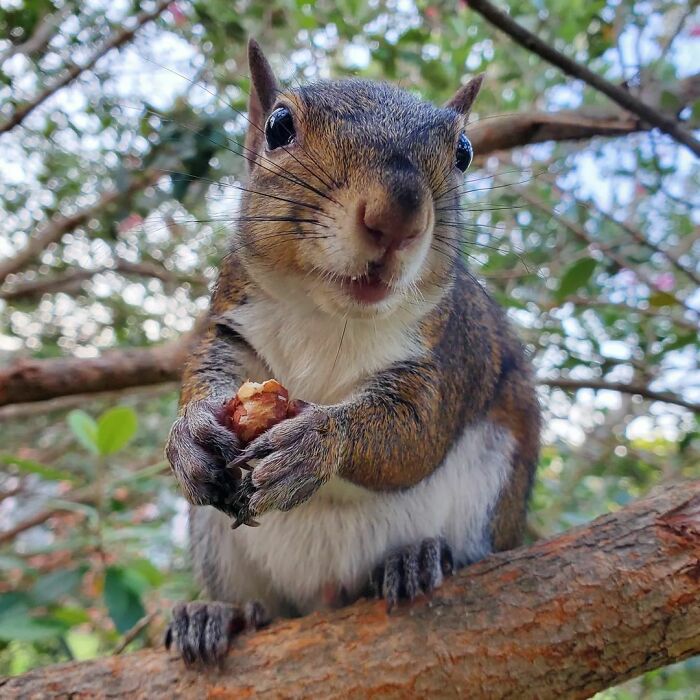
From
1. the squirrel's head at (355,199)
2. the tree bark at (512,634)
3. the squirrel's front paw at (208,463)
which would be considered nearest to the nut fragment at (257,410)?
the squirrel's front paw at (208,463)

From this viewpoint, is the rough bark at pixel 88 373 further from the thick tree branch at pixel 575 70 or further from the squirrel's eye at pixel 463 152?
the thick tree branch at pixel 575 70

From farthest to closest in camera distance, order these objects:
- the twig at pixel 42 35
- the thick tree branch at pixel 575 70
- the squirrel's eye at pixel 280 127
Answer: the twig at pixel 42 35 → the thick tree branch at pixel 575 70 → the squirrel's eye at pixel 280 127

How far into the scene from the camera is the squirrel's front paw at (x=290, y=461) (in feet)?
3.06

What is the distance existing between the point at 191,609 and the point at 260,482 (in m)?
0.51

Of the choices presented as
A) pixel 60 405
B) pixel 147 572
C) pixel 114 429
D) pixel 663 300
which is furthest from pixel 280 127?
pixel 60 405

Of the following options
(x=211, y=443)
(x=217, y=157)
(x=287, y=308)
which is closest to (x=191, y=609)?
(x=211, y=443)

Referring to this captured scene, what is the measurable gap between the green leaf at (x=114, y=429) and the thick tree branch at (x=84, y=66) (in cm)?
82

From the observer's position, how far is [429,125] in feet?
3.59

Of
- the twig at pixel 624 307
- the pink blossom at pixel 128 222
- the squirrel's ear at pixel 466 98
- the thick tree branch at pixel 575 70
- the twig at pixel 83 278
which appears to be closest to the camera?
the thick tree branch at pixel 575 70

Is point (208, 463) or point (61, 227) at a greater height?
point (61, 227)

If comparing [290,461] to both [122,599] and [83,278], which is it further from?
[83,278]

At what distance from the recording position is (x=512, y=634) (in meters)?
0.99

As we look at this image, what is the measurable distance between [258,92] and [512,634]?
1074 millimetres

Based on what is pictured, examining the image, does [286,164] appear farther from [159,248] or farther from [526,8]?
[159,248]
